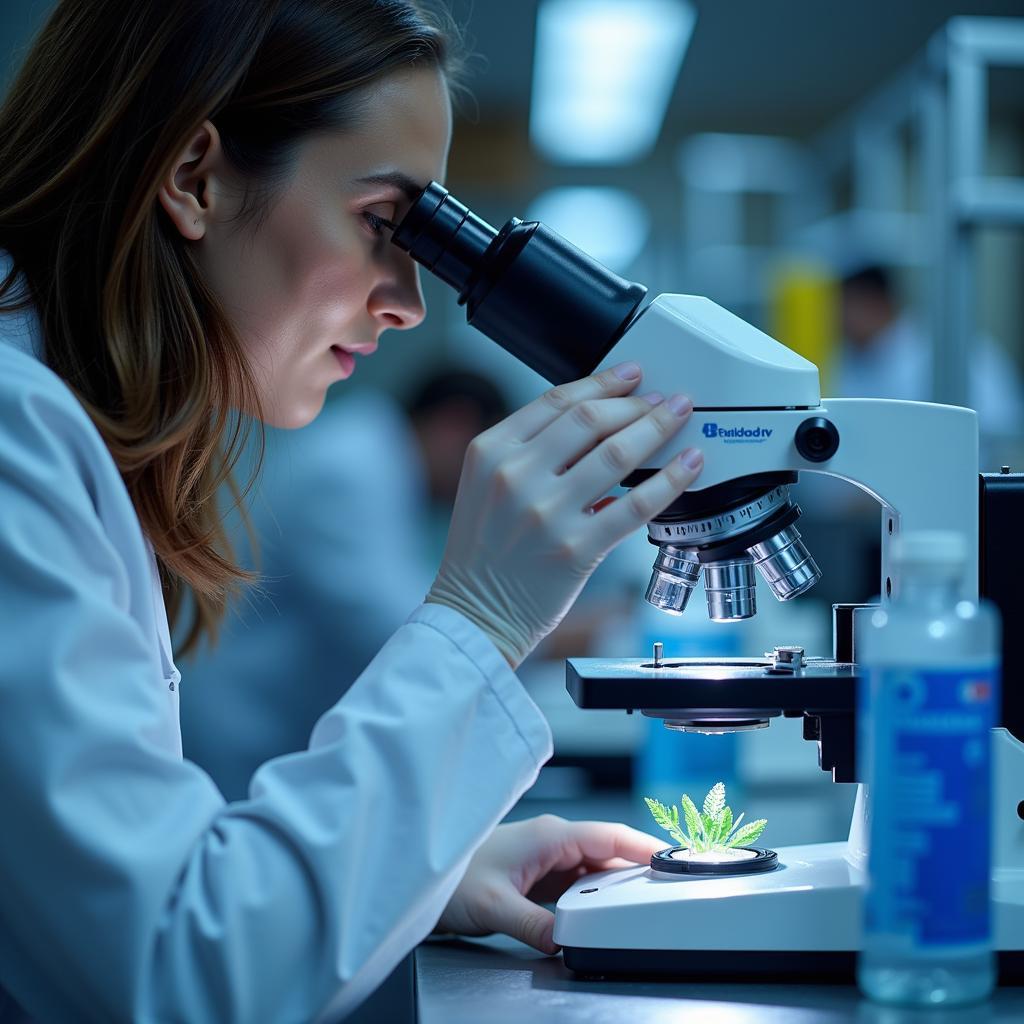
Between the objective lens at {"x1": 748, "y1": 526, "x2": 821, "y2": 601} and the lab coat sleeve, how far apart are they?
0.26m

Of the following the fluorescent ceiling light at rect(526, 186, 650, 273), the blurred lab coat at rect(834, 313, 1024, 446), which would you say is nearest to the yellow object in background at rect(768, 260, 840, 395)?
the blurred lab coat at rect(834, 313, 1024, 446)

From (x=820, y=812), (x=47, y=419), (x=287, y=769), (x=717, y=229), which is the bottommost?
(x=820, y=812)

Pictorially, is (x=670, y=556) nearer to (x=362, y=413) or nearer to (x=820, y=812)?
(x=820, y=812)

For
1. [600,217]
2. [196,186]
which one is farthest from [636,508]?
[600,217]

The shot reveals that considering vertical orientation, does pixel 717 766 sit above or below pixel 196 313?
below

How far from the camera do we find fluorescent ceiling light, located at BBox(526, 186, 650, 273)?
710 cm

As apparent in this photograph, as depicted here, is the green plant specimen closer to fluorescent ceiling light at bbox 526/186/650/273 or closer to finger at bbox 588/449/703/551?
finger at bbox 588/449/703/551

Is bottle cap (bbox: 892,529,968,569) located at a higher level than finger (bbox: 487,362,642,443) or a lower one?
lower

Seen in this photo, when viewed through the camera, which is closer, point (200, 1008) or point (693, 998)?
point (200, 1008)

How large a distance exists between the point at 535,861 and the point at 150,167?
0.66 metres

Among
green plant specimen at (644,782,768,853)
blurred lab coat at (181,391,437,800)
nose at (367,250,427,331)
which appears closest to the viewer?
green plant specimen at (644,782,768,853)

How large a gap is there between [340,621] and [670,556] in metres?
1.50

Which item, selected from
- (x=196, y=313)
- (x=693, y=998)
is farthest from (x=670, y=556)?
(x=196, y=313)

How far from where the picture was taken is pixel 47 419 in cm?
78
